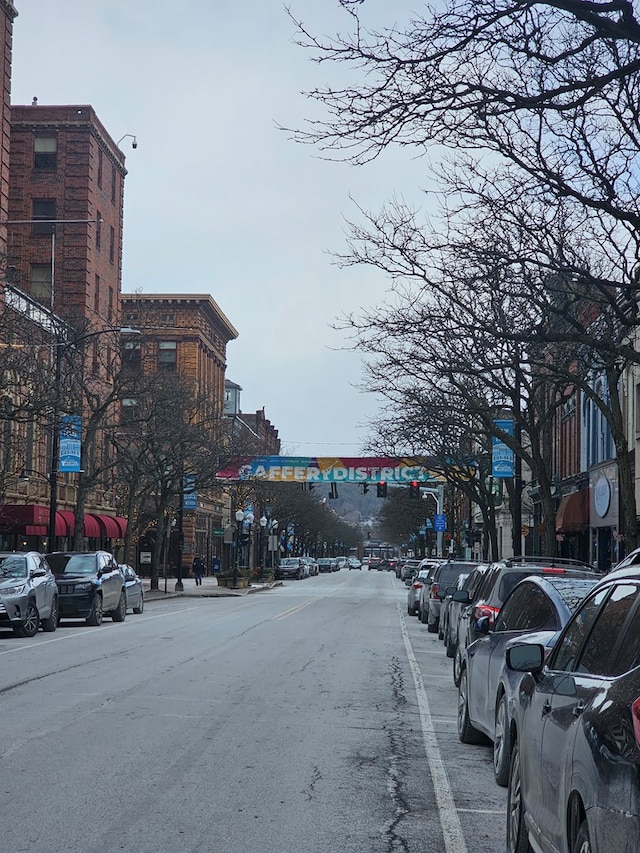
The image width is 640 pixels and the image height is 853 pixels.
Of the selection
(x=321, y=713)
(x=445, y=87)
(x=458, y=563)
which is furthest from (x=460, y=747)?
(x=458, y=563)

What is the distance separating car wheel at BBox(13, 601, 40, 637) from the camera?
927 inches

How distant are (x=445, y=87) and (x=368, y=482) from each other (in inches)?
2644

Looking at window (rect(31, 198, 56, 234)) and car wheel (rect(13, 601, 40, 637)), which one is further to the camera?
window (rect(31, 198, 56, 234))

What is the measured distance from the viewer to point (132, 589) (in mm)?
33844

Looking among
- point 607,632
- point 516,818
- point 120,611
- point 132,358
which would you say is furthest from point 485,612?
point 132,358

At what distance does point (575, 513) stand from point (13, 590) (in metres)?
25.9

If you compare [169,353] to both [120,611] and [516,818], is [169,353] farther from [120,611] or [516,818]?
[516,818]

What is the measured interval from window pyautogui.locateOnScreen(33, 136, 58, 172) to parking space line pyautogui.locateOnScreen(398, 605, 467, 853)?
4993 cm

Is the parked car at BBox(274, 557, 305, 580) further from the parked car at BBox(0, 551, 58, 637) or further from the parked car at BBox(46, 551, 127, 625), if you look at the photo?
the parked car at BBox(0, 551, 58, 637)

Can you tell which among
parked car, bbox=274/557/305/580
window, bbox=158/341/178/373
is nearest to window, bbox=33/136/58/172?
window, bbox=158/341/178/373

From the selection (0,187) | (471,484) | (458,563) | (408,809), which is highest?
(0,187)

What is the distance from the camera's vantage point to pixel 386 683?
1678cm

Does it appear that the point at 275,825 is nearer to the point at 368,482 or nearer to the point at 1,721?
the point at 1,721

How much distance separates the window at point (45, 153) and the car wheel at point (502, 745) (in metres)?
55.5
